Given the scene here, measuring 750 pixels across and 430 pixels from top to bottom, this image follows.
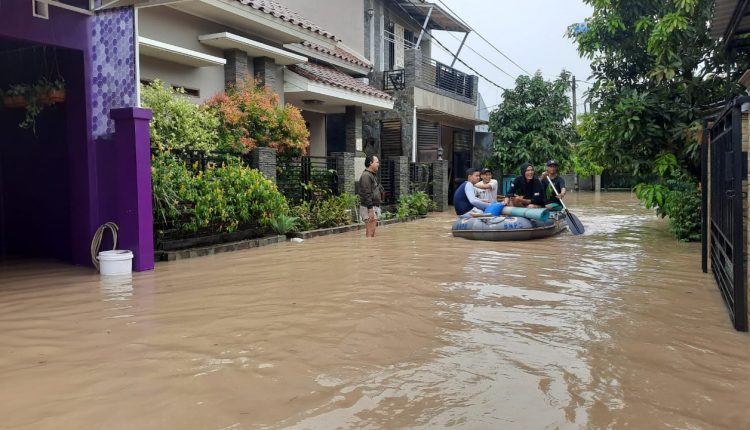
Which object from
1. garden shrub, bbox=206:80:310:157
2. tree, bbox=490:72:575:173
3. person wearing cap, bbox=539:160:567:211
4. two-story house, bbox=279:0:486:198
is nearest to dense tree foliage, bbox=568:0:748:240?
person wearing cap, bbox=539:160:567:211

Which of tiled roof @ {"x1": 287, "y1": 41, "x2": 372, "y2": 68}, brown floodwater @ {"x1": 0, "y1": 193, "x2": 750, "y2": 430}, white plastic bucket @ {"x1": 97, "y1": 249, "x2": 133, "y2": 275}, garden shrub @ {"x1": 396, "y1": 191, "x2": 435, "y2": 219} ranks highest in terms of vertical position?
tiled roof @ {"x1": 287, "y1": 41, "x2": 372, "y2": 68}

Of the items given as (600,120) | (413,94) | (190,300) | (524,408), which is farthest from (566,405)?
(413,94)

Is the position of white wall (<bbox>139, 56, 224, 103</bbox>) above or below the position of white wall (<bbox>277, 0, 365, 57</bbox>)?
below

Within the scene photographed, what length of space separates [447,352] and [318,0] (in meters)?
16.1

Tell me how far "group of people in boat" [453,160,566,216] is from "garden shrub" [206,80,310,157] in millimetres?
3650

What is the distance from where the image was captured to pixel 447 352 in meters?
4.56

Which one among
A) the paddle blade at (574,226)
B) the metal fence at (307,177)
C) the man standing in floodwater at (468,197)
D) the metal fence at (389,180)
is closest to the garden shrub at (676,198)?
the paddle blade at (574,226)

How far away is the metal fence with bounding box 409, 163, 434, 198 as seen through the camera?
1881cm

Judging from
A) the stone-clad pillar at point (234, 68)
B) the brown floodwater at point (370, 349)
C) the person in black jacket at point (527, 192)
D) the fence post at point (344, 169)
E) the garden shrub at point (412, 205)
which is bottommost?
the brown floodwater at point (370, 349)

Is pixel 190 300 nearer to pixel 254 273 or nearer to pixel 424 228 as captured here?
pixel 254 273

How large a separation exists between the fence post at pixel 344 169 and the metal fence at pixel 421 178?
14.8 ft

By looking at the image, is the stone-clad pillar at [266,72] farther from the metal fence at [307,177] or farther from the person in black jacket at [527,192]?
the person in black jacket at [527,192]

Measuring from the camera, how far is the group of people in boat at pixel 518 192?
12.6 meters

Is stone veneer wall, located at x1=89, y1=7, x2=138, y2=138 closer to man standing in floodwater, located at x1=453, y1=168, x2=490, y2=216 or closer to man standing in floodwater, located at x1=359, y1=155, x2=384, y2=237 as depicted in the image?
man standing in floodwater, located at x1=359, y1=155, x2=384, y2=237
